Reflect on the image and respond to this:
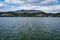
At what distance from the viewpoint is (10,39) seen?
12781 millimetres

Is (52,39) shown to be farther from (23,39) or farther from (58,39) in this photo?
(23,39)

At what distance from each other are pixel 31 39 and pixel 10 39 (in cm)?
202

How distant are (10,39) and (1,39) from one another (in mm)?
852

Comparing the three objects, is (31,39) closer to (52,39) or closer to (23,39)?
(23,39)

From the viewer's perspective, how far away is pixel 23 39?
508 inches

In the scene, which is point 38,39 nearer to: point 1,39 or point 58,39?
point 58,39

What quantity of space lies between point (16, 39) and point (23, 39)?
27.9 inches

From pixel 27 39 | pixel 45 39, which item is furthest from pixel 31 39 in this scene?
pixel 45 39

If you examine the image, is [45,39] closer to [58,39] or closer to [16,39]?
[58,39]

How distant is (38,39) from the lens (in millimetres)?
12977

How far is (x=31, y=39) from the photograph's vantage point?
13023 mm

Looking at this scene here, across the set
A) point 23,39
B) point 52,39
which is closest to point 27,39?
point 23,39

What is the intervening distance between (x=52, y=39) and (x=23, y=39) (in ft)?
9.25

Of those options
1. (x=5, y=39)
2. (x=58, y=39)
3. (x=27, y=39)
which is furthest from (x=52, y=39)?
(x=5, y=39)
